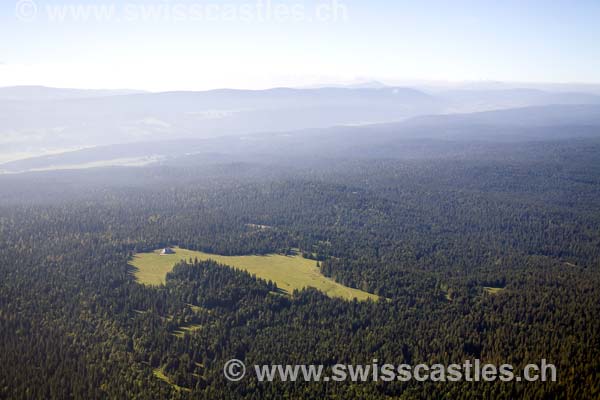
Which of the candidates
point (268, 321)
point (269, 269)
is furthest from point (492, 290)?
point (268, 321)

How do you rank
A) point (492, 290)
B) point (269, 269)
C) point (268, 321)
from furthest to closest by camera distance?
point (269, 269)
point (492, 290)
point (268, 321)

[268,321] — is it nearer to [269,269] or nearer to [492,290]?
[269,269]

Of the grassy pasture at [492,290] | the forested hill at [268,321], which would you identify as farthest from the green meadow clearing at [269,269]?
the grassy pasture at [492,290]

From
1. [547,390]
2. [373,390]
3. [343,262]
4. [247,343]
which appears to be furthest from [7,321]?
[547,390]

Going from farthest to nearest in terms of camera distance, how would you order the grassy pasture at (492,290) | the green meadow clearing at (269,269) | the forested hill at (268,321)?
the grassy pasture at (492,290), the green meadow clearing at (269,269), the forested hill at (268,321)

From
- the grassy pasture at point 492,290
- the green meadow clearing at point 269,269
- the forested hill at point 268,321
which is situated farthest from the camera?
the grassy pasture at point 492,290

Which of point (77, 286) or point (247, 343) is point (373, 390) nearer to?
point (247, 343)

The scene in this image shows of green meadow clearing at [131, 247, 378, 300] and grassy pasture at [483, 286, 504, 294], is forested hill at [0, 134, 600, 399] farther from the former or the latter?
green meadow clearing at [131, 247, 378, 300]

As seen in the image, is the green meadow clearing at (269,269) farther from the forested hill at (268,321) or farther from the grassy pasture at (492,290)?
the grassy pasture at (492,290)
